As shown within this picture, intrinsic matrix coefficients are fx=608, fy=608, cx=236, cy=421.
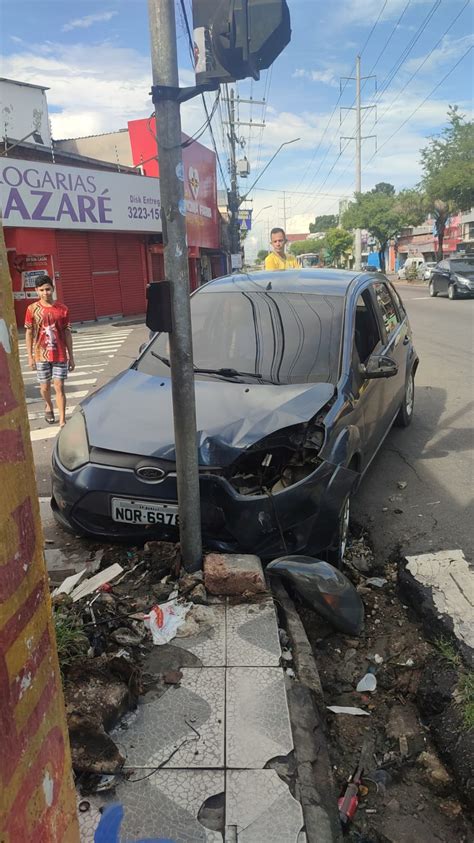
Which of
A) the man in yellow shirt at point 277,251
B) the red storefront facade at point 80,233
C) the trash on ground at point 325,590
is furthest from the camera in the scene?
the red storefront facade at point 80,233

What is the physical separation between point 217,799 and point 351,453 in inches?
86.5

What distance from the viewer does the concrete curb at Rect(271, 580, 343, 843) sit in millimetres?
2053

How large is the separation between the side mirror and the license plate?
1751mm

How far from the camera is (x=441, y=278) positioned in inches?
973

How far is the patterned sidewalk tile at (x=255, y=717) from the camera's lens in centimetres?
230

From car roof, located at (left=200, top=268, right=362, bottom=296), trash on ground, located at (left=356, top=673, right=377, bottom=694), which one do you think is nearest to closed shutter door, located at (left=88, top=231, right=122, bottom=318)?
car roof, located at (left=200, top=268, right=362, bottom=296)

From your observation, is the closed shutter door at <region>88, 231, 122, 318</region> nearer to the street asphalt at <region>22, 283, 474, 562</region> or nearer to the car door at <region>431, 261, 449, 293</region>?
the street asphalt at <region>22, 283, 474, 562</region>

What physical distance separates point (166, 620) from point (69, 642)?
1.73ft

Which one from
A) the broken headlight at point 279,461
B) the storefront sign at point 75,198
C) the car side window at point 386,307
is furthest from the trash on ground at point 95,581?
the storefront sign at point 75,198

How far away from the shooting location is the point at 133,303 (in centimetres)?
2594

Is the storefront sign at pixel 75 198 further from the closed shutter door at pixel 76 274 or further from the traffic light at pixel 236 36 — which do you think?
the traffic light at pixel 236 36

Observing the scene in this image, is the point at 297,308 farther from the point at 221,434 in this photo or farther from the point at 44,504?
the point at 44,504

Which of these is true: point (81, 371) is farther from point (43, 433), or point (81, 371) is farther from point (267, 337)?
point (267, 337)

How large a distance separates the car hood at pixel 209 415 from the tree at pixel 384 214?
4693 cm
